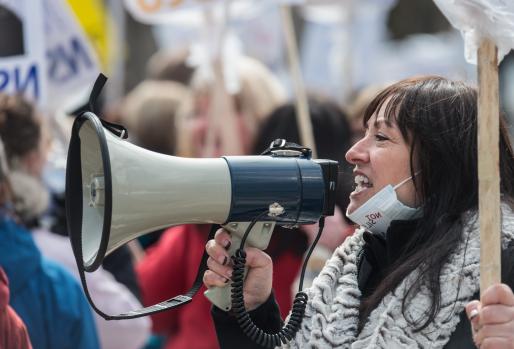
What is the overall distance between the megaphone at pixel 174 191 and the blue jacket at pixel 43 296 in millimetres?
971

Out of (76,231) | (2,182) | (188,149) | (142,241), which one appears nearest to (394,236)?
(76,231)

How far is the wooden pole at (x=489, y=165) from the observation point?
2215mm

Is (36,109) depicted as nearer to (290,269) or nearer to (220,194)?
(290,269)

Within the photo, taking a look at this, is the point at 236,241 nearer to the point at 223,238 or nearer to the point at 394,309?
the point at 223,238

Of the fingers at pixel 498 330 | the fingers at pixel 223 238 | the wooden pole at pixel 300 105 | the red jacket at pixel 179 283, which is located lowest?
the red jacket at pixel 179 283

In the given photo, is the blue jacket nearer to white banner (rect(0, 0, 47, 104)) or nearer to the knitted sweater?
white banner (rect(0, 0, 47, 104))

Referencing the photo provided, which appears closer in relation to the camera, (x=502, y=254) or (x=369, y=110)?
(x=502, y=254)

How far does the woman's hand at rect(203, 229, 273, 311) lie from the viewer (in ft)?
8.50

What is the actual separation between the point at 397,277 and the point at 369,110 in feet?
1.38

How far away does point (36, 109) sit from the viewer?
13.9 feet

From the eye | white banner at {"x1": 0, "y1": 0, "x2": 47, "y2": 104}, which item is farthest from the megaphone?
white banner at {"x1": 0, "y1": 0, "x2": 47, "y2": 104}

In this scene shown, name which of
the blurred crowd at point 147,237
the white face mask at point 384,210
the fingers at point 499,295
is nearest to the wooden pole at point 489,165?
the fingers at point 499,295

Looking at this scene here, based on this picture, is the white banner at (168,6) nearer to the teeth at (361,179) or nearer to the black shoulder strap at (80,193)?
the teeth at (361,179)

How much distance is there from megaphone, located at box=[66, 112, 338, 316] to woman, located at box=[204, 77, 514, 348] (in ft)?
0.29
